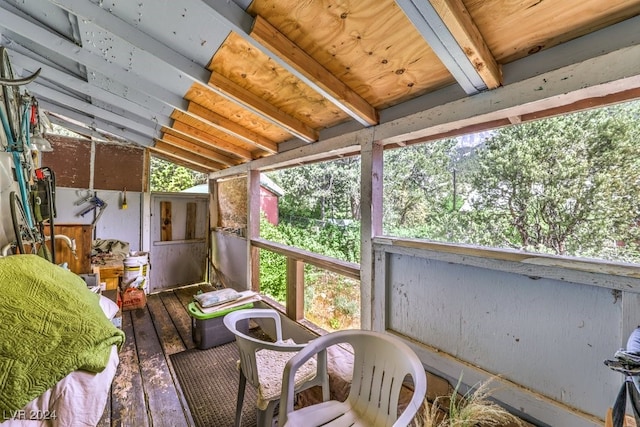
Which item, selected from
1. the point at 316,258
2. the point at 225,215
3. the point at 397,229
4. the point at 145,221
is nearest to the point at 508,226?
the point at 397,229

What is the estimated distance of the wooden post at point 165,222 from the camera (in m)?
4.69

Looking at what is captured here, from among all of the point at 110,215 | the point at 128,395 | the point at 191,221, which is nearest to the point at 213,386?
the point at 128,395

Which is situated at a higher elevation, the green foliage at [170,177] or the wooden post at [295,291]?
the green foliage at [170,177]

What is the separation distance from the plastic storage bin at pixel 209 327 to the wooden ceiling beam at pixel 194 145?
74.0 inches

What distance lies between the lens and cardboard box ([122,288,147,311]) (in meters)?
3.62

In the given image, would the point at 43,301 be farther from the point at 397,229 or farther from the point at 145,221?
the point at 145,221

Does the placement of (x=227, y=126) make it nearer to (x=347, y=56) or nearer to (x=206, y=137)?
(x=206, y=137)

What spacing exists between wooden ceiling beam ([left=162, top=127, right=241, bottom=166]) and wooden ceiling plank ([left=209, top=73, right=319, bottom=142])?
5.39 feet

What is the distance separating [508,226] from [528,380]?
1.22 meters

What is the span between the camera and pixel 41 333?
2.60 feet

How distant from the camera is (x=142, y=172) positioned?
4.48 m

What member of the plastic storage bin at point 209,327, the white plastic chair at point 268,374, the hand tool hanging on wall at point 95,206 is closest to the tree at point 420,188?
the white plastic chair at point 268,374

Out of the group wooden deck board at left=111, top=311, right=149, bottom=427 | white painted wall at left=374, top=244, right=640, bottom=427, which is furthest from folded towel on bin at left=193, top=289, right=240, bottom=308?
white painted wall at left=374, top=244, right=640, bottom=427

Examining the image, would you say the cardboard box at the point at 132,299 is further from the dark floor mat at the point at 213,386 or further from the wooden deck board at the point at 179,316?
the dark floor mat at the point at 213,386
